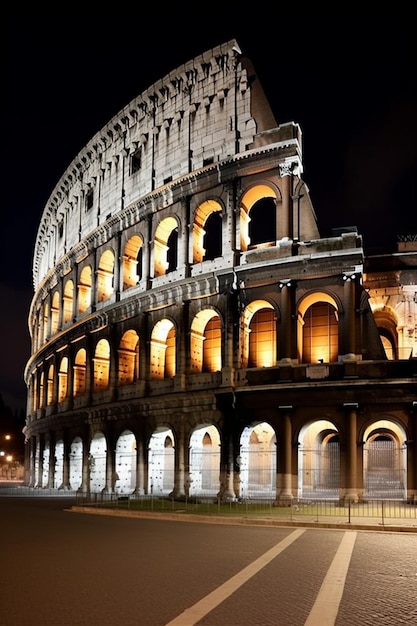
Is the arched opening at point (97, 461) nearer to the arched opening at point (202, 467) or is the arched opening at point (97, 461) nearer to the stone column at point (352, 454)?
the arched opening at point (202, 467)

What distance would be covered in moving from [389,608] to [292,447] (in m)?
18.7

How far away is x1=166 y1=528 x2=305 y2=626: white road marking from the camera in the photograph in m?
7.63

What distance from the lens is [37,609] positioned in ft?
26.6

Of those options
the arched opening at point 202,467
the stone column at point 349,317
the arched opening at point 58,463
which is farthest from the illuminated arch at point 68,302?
the stone column at point 349,317

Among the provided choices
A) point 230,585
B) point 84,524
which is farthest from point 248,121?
point 230,585

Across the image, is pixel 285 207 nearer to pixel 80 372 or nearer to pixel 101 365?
pixel 101 365

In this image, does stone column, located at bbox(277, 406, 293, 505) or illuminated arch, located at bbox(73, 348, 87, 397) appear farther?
illuminated arch, located at bbox(73, 348, 87, 397)

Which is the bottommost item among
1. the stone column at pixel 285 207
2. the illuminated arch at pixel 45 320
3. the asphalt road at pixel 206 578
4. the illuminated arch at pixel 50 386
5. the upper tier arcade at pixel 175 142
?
the asphalt road at pixel 206 578

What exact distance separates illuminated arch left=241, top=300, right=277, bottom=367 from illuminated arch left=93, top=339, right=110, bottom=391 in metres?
9.85

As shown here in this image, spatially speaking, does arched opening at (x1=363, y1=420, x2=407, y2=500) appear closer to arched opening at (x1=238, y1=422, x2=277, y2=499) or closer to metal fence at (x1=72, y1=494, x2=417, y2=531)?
metal fence at (x1=72, y1=494, x2=417, y2=531)

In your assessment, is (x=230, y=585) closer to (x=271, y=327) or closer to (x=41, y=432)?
(x=271, y=327)

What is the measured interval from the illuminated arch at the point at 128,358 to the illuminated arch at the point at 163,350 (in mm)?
2068

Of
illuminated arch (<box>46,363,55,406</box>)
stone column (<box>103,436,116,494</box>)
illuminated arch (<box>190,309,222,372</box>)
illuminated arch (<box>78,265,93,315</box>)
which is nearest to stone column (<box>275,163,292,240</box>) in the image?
illuminated arch (<box>190,309,222,372</box>)

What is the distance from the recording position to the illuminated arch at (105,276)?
1503 inches
